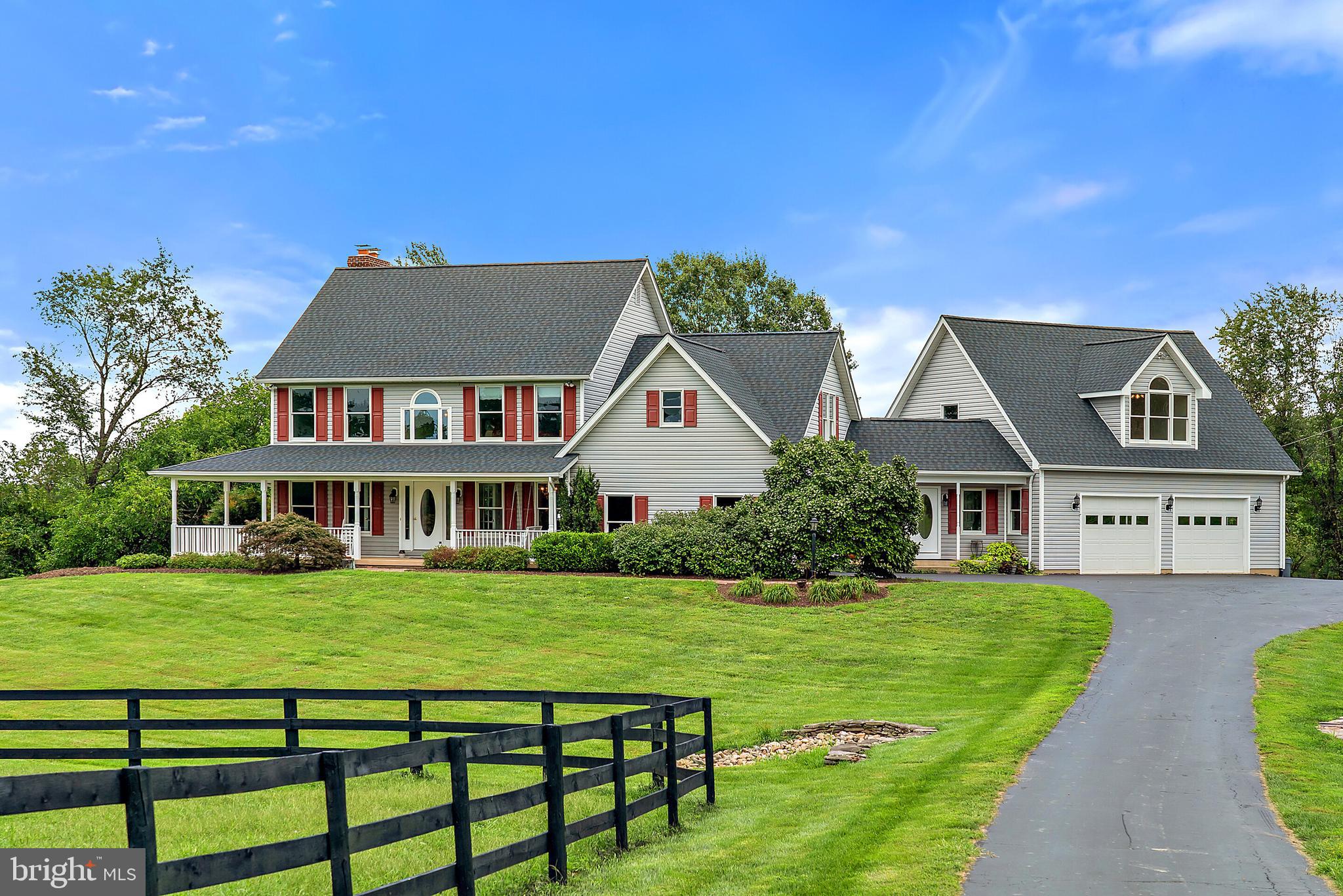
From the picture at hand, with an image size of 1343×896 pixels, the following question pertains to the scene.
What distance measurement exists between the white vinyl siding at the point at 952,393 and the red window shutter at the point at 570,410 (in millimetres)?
14267

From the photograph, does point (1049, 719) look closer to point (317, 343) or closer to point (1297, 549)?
point (317, 343)

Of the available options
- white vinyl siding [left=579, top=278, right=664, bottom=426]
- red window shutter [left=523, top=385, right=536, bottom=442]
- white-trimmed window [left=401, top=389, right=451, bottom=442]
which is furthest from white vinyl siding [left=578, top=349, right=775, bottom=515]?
white-trimmed window [left=401, top=389, right=451, bottom=442]

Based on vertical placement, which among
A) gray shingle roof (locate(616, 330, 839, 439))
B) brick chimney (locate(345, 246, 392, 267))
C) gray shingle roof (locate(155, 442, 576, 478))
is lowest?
gray shingle roof (locate(155, 442, 576, 478))

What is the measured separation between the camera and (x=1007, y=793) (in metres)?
11.0

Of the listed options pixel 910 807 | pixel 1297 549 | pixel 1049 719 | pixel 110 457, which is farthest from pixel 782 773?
pixel 1297 549

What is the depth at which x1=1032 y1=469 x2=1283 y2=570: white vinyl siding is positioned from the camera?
37.3 m

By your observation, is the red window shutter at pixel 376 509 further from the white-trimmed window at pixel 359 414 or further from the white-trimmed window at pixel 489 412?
the white-trimmed window at pixel 489 412

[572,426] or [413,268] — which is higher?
[413,268]

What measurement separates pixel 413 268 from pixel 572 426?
37.6 feet

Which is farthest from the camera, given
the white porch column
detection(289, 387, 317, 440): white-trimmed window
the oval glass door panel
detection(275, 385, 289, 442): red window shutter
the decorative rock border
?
detection(275, 385, 289, 442): red window shutter

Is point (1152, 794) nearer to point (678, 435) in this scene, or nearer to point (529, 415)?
point (678, 435)

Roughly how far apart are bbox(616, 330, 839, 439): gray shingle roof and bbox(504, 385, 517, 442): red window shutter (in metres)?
3.62

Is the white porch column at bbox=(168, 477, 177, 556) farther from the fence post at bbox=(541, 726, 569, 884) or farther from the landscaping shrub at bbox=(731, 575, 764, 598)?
the fence post at bbox=(541, 726, 569, 884)

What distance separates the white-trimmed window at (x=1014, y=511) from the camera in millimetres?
37906
